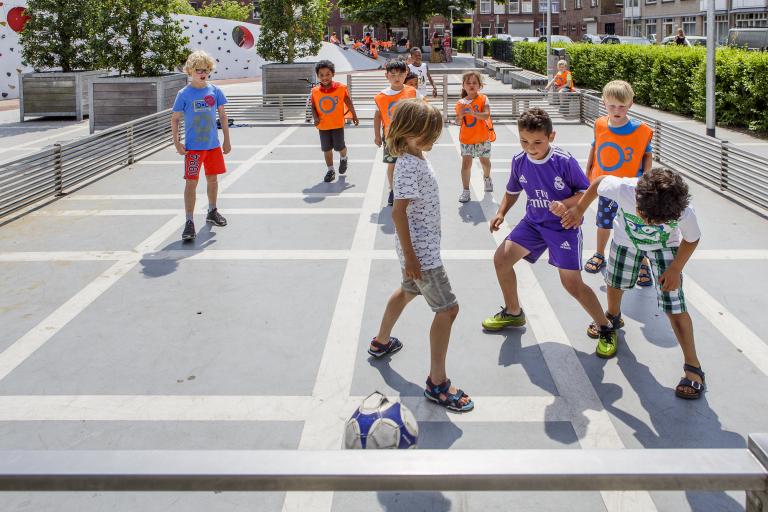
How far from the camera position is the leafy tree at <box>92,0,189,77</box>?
16.5 meters

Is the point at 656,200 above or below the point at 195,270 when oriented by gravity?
above

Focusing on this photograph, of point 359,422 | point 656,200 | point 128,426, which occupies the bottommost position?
point 128,426

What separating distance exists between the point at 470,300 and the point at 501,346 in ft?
3.18

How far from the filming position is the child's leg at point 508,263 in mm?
4973

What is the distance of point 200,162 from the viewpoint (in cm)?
797

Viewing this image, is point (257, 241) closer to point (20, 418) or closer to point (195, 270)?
point (195, 270)

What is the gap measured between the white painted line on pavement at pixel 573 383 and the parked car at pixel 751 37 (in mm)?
29387

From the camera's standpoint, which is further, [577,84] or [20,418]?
[577,84]

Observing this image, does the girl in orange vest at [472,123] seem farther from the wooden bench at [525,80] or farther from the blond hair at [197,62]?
the wooden bench at [525,80]

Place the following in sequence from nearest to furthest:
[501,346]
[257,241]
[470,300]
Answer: [501,346] < [470,300] < [257,241]

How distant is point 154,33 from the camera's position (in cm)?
1741

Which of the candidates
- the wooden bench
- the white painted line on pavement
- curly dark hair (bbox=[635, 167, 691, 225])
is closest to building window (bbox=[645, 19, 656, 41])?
the wooden bench

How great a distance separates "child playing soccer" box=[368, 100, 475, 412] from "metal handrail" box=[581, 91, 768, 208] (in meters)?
5.81

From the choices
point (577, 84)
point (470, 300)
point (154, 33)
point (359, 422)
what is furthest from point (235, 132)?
point (577, 84)
